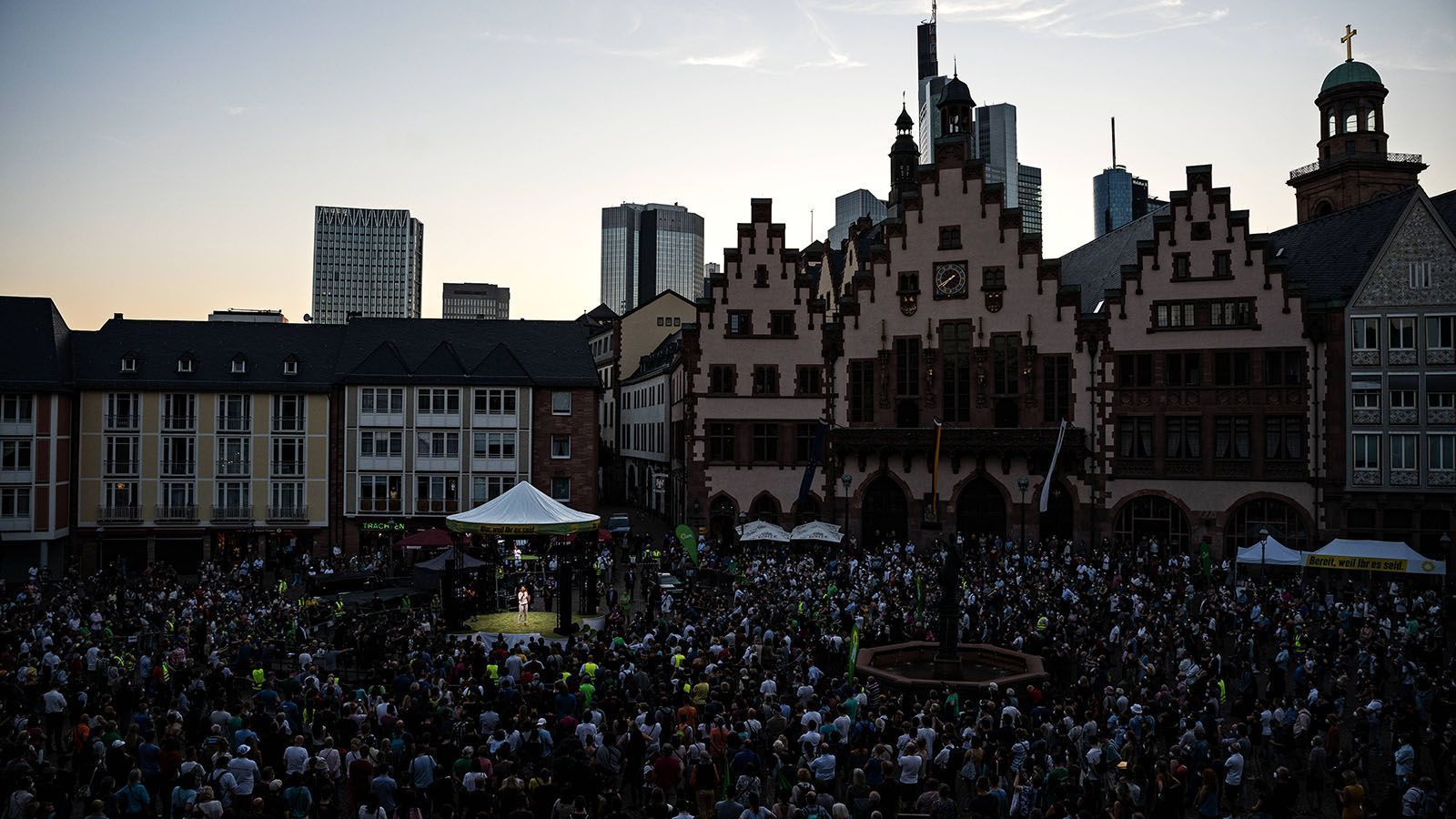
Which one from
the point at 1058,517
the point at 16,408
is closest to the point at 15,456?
the point at 16,408

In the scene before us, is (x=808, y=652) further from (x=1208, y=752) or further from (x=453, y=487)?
(x=453, y=487)

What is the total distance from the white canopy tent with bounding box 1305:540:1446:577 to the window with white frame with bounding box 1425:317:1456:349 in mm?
11928

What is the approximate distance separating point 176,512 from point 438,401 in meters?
14.8

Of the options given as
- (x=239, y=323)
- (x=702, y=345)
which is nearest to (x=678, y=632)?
(x=702, y=345)

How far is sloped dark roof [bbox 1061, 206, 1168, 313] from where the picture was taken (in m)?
57.1

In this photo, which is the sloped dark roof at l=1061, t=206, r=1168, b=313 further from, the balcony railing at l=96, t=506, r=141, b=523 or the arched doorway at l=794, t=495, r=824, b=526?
the balcony railing at l=96, t=506, r=141, b=523

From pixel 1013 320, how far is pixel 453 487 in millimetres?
31422

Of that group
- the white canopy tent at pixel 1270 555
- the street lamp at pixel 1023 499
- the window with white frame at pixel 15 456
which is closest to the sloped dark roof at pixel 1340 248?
the white canopy tent at pixel 1270 555

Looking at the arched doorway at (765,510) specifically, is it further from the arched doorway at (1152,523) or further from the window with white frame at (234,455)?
the window with white frame at (234,455)

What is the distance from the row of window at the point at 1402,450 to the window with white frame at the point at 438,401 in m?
44.7

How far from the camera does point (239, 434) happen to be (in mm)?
59500

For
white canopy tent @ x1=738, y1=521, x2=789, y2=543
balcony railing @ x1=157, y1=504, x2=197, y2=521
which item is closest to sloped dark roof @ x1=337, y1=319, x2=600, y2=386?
balcony railing @ x1=157, y1=504, x2=197, y2=521

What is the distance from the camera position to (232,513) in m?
58.6

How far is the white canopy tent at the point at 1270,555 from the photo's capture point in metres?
38.9
